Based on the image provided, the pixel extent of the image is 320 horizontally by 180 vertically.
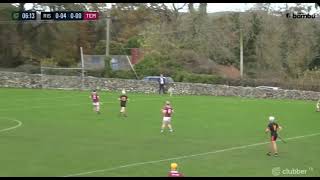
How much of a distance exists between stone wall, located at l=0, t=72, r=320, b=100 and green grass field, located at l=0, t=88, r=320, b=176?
50.0ft

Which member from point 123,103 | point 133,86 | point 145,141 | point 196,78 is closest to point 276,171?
point 145,141

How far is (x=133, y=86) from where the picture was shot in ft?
202

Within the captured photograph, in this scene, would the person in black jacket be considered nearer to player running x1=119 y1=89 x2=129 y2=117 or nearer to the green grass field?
the green grass field

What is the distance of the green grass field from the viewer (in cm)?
2075

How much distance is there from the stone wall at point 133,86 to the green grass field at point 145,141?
15.2m

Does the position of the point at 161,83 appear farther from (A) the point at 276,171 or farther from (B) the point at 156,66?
(A) the point at 276,171

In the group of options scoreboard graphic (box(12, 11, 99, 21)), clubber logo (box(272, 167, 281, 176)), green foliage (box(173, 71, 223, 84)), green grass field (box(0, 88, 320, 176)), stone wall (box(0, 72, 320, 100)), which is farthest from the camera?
green foliage (box(173, 71, 223, 84))

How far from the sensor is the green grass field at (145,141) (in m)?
20.8

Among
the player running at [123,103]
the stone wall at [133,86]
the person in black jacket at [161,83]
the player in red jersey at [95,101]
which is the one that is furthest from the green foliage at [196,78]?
the player in red jersey at [95,101]

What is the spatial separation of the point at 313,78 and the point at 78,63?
2959 cm

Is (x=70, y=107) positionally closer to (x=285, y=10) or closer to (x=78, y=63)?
(x=78, y=63)

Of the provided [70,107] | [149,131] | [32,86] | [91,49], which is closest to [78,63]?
[91,49]

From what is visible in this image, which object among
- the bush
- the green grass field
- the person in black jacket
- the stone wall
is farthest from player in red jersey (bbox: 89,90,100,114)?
the bush

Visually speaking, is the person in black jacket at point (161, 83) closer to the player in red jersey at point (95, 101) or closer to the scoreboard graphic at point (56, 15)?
the player in red jersey at point (95, 101)
